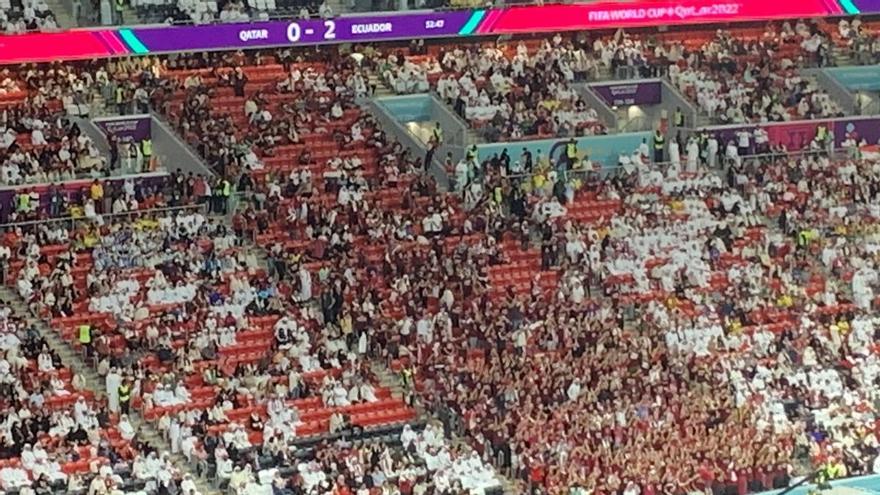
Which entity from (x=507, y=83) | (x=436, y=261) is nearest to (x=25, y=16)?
(x=436, y=261)

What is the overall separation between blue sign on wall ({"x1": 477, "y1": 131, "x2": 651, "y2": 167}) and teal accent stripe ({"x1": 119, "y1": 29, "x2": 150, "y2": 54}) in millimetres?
7828

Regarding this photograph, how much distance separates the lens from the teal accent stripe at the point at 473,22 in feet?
143

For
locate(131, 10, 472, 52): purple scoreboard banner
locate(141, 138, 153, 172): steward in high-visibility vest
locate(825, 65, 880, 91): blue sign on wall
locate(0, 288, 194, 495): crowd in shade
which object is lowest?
locate(0, 288, 194, 495): crowd in shade

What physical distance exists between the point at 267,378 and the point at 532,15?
1231 centimetres

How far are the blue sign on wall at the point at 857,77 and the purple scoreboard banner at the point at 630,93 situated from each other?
4532 mm

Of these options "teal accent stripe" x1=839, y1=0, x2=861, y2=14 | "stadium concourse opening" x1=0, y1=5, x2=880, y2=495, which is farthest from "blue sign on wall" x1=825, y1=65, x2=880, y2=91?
"teal accent stripe" x1=839, y1=0, x2=861, y2=14

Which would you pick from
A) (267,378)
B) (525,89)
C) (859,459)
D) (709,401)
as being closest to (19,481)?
(267,378)

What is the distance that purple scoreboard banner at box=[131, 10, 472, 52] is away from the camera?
40531 mm

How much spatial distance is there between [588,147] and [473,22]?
382 cm

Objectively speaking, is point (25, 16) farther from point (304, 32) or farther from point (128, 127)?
point (304, 32)

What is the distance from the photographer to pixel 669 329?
39031 mm

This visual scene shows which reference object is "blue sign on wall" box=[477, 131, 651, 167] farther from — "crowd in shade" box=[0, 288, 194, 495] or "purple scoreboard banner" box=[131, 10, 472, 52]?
"crowd in shade" box=[0, 288, 194, 495]

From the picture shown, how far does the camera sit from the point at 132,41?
39938 millimetres

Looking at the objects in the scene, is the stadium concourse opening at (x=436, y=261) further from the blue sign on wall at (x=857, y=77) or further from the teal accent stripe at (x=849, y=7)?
the teal accent stripe at (x=849, y=7)
